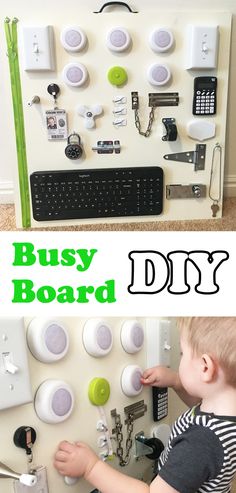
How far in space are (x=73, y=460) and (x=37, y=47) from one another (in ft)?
3.87

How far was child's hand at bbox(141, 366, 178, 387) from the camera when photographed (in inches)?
32.9

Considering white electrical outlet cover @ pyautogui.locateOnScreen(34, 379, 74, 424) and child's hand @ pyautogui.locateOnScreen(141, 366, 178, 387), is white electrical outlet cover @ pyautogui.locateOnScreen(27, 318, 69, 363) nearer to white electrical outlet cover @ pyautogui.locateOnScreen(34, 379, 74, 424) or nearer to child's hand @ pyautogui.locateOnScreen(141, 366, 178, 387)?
white electrical outlet cover @ pyautogui.locateOnScreen(34, 379, 74, 424)

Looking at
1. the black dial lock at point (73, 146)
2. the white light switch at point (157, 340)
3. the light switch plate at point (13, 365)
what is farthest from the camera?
the black dial lock at point (73, 146)

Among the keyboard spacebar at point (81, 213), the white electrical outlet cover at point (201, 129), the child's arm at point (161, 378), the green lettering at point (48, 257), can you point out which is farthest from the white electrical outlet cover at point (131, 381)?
the white electrical outlet cover at point (201, 129)

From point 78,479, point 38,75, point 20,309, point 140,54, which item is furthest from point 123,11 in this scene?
point 78,479

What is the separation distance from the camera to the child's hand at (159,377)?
84 cm

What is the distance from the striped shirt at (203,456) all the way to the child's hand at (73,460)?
116 millimetres

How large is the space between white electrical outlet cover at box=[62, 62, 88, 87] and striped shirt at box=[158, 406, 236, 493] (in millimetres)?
1117

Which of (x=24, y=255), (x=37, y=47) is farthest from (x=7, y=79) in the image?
(x=24, y=255)

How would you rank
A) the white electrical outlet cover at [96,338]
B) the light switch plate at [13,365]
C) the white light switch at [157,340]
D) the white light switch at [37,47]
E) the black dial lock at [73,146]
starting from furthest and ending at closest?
the black dial lock at [73,146], the white light switch at [37,47], the white light switch at [157,340], the white electrical outlet cover at [96,338], the light switch plate at [13,365]

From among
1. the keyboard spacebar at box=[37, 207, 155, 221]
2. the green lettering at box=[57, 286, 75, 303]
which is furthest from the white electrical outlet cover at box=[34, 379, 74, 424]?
the keyboard spacebar at box=[37, 207, 155, 221]

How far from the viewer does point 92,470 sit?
0.71 metres

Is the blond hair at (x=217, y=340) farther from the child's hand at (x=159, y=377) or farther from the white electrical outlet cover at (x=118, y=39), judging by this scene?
the white electrical outlet cover at (x=118, y=39)

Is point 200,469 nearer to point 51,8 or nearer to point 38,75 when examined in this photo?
point 38,75
